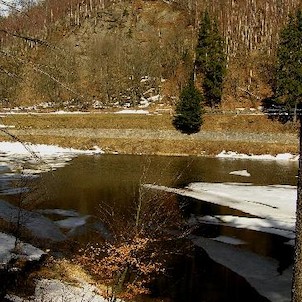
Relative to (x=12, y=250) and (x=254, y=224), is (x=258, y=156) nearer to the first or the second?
(x=254, y=224)

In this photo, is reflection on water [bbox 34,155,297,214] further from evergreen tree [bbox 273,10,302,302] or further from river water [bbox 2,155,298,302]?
evergreen tree [bbox 273,10,302,302]

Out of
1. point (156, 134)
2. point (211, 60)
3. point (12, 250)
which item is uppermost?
point (211, 60)

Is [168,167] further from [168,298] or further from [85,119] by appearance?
[168,298]

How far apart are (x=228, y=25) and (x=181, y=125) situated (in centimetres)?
4943

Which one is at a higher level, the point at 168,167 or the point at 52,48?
the point at 52,48

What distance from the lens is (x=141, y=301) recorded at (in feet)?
44.0

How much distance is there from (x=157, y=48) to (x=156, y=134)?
32.6 meters

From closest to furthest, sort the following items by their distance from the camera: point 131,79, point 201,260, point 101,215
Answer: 1. point 201,260
2. point 101,215
3. point 131,79

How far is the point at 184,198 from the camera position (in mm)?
28547

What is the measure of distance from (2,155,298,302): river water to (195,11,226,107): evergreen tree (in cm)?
2026

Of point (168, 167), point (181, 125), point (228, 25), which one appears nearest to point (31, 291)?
point (168, 167)

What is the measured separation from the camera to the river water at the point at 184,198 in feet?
48.3

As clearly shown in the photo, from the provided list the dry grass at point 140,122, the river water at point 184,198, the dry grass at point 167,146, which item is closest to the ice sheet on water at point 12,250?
the river water at point 184,198

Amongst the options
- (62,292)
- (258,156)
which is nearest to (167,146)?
(258,156)
